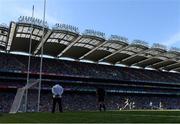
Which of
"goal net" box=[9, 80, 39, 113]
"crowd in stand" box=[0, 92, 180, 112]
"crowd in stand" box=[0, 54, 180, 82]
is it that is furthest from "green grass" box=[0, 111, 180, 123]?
"crowd in stand" box=[0, 54, 180, 82]

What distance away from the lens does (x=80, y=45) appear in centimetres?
6103

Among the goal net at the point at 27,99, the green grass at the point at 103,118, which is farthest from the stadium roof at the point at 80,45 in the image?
the green grass at the point at 103,118

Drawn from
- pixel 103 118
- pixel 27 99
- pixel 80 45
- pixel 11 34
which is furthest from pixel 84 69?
pixel 103 118

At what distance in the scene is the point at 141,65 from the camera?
79.6m

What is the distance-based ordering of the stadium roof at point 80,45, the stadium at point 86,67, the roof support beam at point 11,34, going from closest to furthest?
1. the roof support beam at point 11,34
2. the stadium roof at point 80,45
3. the stadium at point 86,67

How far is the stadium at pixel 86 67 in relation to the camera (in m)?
56.0

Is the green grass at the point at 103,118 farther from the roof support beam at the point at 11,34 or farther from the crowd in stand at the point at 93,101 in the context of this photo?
the crowd in stand at the point at 93,101

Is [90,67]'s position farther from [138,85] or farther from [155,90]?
[155,90]

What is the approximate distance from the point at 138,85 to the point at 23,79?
26155mm

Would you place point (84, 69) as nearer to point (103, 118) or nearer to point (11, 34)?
point (11, 34)

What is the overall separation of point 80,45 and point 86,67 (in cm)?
Answer: 1304

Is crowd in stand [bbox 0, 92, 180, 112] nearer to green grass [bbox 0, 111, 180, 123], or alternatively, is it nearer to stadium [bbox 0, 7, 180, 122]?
stadium [bbox 0, 7, 180, 122]

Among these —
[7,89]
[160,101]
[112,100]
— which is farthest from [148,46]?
[7,89]

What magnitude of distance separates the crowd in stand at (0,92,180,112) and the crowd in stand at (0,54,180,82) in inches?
159
